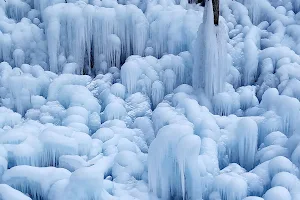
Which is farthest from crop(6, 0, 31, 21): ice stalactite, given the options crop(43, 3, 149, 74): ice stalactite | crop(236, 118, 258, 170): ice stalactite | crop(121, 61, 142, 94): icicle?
crop(236, 118, 258, 170): ice stalactite

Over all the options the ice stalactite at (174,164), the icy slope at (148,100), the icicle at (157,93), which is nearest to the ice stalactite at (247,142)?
the icy slope at (148,100)

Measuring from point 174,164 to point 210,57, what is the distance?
144cm

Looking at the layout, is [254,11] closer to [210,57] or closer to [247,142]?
[210,57]

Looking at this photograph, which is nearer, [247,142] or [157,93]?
[247,142]

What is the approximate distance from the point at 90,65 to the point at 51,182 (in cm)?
204

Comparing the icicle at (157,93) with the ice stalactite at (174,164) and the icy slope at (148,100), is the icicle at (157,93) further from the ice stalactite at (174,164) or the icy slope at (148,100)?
the ice stalactite at (174,164)

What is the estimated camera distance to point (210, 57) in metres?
5.09

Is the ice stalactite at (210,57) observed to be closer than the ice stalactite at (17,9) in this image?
Yes

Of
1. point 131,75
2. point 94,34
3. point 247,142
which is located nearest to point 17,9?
point 94,34

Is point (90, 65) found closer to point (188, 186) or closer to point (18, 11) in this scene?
point (18, 11)

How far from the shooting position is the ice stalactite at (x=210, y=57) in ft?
16.6

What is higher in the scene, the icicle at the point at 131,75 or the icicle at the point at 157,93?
the icicle at the point at 131,75

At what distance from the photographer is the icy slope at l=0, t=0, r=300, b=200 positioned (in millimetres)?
4102

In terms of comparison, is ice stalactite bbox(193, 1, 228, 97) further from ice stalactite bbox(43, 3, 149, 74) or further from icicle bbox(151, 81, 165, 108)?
ice stalactite bbox(43, 3, 149, 74)
